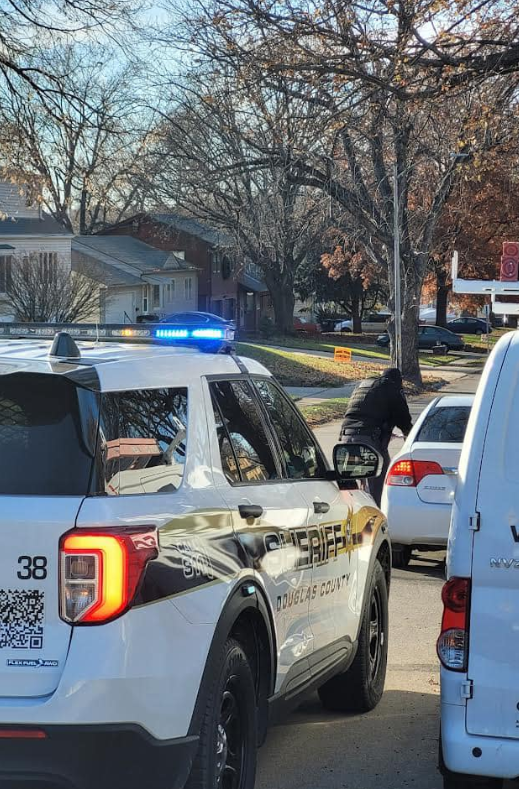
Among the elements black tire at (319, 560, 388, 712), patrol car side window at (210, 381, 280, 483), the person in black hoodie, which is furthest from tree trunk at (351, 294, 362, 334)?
patrol car side window at (210, 381, 280, 483)

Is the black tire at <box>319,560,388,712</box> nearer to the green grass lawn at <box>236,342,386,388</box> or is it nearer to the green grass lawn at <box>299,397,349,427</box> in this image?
the green grass lawn at <box>299,397,349,427</box>

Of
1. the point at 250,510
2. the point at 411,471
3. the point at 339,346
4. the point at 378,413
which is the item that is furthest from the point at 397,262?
the point at 250,510

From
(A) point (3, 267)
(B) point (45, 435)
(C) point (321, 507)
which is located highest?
(A) point (3, 267)

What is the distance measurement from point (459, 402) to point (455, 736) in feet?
22.8

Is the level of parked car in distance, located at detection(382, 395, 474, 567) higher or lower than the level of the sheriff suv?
lower

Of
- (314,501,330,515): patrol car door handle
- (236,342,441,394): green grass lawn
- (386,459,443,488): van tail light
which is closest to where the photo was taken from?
(314,501,330,515): patrol car door handle

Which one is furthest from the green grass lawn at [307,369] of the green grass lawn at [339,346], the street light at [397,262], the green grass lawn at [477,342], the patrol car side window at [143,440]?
the patrol car side window at [143,440]

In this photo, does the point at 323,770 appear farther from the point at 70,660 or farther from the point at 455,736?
the point at 70,660

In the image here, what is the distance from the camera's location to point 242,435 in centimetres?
460

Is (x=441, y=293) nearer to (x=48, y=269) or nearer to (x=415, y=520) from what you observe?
(x=48, y=269)

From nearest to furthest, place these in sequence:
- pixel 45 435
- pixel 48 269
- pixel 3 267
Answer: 1. pixel 45 435
2. pixel 48 269
3. pixel 3 267

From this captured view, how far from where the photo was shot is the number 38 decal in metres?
3.29

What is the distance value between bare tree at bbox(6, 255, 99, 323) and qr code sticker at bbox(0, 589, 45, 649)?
1250 inches

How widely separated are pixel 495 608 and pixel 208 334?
194 cm
